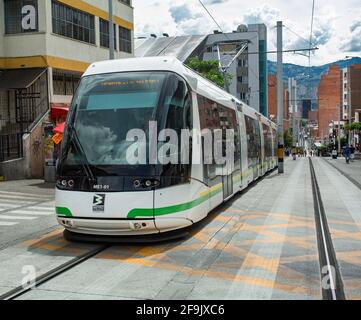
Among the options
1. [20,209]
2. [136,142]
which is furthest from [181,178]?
[20,209]

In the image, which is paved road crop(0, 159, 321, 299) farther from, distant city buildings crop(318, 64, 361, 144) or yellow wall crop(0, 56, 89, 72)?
distant city buildings crop(318, 64, 361, 144)

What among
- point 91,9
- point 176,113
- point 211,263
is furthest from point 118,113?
point 91,9

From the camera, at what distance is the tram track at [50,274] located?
5902mm

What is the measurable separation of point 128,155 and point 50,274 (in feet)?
7.71

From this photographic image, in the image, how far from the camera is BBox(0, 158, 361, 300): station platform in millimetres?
6016

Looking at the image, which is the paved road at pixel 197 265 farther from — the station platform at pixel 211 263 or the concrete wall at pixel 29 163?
the concrete wall at pixel 29 163

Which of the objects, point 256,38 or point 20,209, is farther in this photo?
point 256,38

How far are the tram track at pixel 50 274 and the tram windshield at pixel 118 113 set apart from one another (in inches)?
52.8

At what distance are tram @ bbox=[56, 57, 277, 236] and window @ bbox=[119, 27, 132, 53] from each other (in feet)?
82.9

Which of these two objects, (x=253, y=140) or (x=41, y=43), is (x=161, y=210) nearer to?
(x=253, y=140)

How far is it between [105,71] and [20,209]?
604 centimetres

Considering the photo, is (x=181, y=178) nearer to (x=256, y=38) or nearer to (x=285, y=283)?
(x=285, y=283)

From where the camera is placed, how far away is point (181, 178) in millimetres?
8641

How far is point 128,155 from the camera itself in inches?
326
